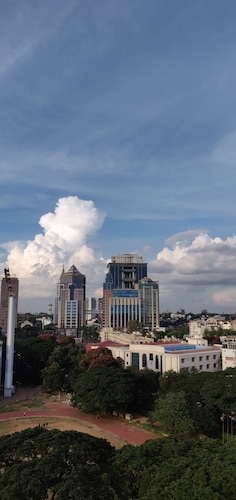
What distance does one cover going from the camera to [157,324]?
5901 inches

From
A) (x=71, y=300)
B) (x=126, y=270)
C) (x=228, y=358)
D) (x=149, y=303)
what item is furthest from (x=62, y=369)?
(x=126, y=270)

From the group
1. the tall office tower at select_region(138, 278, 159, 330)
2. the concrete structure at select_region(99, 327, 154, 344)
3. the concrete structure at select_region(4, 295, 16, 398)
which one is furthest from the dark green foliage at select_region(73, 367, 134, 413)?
the tall office tower at select_region(138, 278, 159, 330)

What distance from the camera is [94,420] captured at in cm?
3575

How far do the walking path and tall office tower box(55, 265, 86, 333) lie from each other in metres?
115

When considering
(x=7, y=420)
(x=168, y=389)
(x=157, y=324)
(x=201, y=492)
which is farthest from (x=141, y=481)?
(x=157, y=324)

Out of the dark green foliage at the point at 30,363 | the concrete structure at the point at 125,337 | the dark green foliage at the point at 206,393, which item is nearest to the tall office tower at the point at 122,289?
the concrete structure at the point at 125,337

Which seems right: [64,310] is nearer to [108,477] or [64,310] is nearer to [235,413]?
[235,413]

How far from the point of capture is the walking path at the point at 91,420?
1219 inches

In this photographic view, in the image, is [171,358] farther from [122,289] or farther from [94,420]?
[122,289]

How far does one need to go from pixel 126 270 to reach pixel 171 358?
4821 inches

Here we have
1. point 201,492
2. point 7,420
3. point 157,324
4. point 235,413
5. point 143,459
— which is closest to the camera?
point 201,492

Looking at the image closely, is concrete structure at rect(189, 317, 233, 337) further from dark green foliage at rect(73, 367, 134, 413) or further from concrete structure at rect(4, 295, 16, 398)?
dark green foliage at rect(73, 367, 134, 413)

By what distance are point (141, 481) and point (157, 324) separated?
13770 centimetres

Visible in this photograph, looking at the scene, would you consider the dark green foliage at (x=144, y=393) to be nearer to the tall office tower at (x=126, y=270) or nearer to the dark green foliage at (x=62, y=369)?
the dark green foliage at (x=62, y=369)
